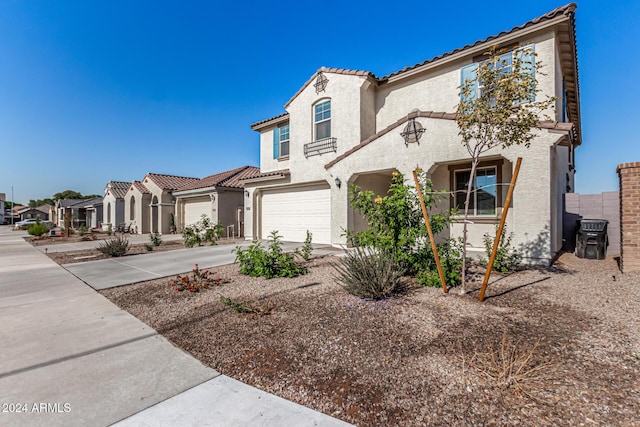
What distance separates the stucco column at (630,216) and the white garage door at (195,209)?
1928cm

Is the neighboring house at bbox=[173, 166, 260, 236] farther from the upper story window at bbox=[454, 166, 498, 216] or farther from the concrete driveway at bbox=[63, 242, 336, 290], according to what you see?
the upper story window at bbox=[454, 166, 498, 216]

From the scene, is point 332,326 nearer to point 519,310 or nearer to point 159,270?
point 519,310

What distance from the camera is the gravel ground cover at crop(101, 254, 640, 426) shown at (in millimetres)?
2363

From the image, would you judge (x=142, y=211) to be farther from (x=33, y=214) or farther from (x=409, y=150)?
(x=33, y=214)

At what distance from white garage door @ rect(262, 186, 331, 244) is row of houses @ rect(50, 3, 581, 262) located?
0.05 meters

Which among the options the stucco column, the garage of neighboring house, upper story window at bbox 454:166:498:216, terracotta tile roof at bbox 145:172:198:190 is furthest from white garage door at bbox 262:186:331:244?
terracotta tile roof at bbox 145:172:198:190

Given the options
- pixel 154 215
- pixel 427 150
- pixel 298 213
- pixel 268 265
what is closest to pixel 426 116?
pixel 427 150

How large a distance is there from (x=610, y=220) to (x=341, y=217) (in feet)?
28.7

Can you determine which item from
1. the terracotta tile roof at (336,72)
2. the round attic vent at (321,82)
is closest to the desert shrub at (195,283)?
the terracotta tile roof at (336,72)

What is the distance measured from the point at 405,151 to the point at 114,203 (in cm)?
3147

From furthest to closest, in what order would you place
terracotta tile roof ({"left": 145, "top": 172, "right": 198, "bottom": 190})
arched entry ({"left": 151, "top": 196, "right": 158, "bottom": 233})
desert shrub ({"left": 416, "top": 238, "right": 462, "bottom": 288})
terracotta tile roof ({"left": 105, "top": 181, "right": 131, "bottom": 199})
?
terracotta tile roof ({"left": 105, "top": 181, "right": 131, "bottom": 199}), arched entry ({"left": 151, "top": 196, "right": 158, "bottom": 233}), terracotta tile roof ({"left": 145, "top": 172, "right": 198, "bottom": 190}), desert shrub ({"left": 416, "top": 238, "right": 462, "bottom": 288})

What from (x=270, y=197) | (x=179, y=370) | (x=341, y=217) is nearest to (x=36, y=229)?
(x=270, y=197)

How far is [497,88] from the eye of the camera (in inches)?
186

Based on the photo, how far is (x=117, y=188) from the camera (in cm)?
3088
